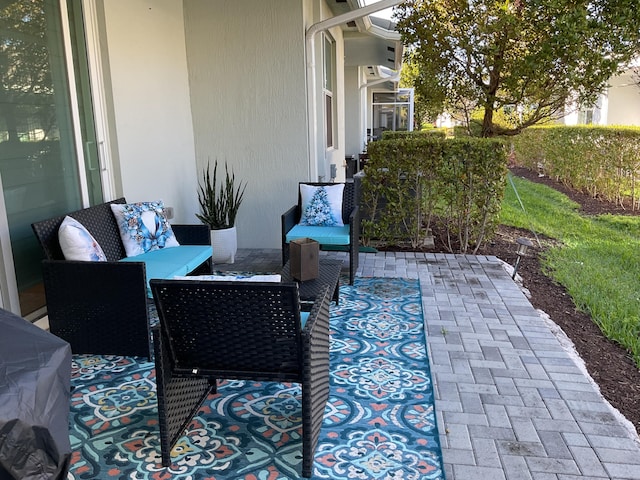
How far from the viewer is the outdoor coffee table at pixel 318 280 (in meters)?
3.31

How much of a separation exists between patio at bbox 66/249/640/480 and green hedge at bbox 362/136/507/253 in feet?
4.32

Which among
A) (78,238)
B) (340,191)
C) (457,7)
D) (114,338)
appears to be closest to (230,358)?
(114,338)

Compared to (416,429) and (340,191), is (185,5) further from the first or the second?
(416,429)

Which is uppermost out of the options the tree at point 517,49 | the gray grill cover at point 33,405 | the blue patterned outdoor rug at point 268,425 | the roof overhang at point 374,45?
the roof overhang at point 374,45

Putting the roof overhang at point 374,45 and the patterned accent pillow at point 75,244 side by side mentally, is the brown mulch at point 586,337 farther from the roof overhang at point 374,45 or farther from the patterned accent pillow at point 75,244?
the roof overhang at point 374,45

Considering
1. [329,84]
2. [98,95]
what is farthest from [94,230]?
[329,84]

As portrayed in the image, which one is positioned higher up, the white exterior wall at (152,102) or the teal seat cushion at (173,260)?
the white exterior wall at (152,102)

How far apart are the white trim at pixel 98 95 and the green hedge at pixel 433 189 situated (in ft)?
8.98

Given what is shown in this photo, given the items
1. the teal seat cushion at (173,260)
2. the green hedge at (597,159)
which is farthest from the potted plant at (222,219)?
the green hedge at (597,159)

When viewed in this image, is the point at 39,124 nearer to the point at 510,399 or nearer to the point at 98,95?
the point at 98,95

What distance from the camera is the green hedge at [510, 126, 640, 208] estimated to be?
823cm

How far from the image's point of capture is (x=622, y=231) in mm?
6812

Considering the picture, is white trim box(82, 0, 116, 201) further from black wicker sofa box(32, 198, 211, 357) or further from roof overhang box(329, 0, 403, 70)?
roof overhang box(329, 0, 403, 70)

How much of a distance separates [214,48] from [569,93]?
4582 mm
